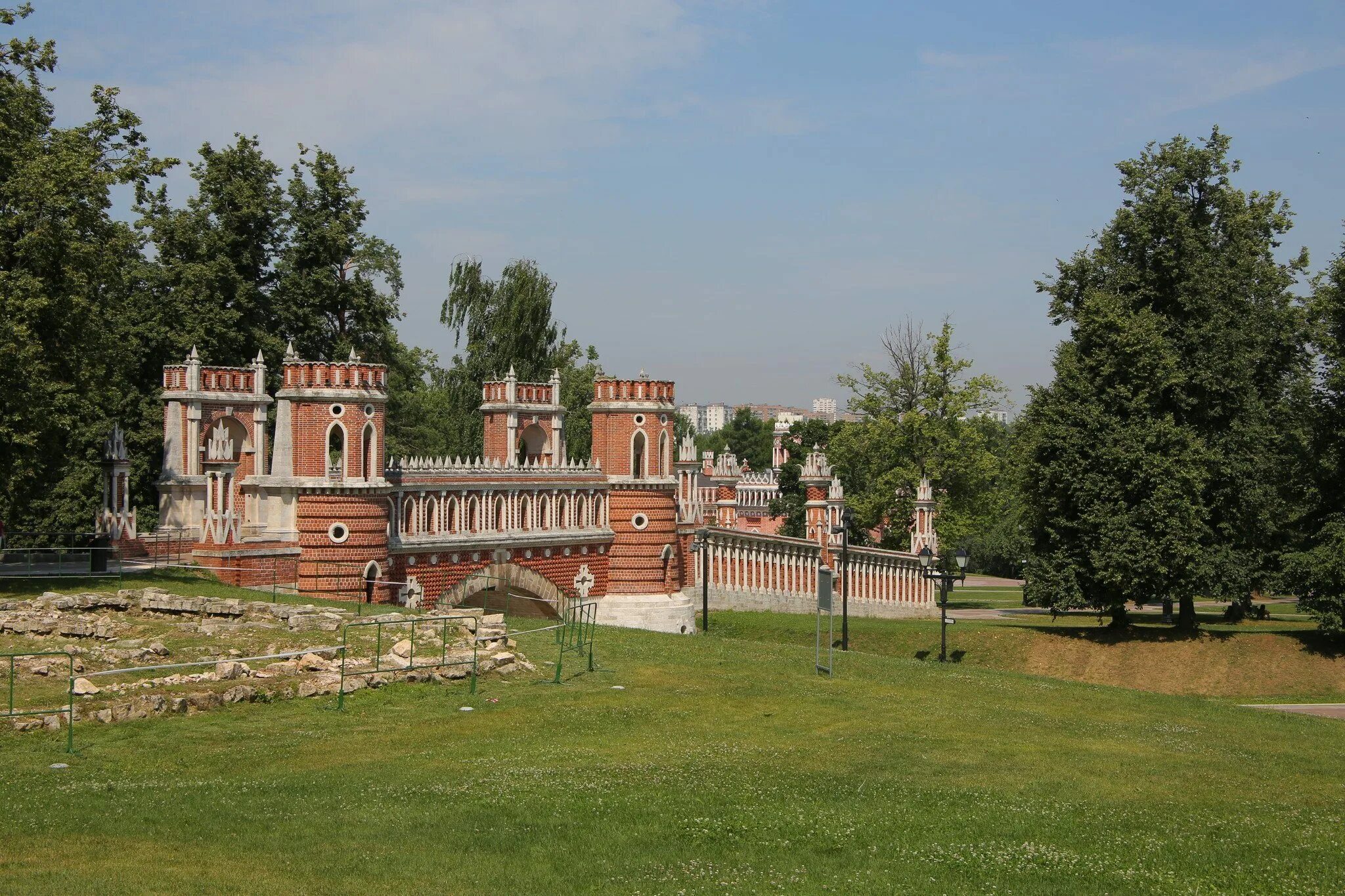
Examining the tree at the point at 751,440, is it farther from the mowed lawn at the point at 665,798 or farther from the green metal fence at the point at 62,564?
the mowed lawn at the point at 665,798

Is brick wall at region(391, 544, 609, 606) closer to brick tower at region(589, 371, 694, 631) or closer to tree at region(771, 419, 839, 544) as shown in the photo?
brick tower at region(589, 371, 694, 631)

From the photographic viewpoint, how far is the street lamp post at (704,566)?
4116 centimetres

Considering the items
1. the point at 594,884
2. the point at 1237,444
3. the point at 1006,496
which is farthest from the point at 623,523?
the point at 594,884

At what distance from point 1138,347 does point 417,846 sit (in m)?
31.8

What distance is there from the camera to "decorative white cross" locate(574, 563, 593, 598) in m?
41.8

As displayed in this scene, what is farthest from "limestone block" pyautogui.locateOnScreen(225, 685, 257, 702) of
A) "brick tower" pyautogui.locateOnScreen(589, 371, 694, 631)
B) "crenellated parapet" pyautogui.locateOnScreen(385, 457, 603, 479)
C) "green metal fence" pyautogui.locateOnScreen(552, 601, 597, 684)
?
"brick tower" pyautogui.locateOnScreen(589, 371, 694, 631)

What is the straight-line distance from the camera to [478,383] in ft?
210

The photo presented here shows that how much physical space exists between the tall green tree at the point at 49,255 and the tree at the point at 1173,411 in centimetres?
2593

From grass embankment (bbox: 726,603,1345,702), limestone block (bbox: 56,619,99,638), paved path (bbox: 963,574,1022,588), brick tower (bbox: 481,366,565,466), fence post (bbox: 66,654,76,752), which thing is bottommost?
grass embankment (bbox: 726,603,1345,702)

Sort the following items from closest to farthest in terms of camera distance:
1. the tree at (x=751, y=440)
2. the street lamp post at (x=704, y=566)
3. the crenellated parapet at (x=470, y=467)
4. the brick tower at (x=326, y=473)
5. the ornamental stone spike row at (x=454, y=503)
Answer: the brick tower at (x=326, y=473), the ornamental stone spike row at (x=454, y=503), the crenellated parapet at (x=470, y=467), the street lamp post at (x=704, y=566), the tree at (x=751, y=440)

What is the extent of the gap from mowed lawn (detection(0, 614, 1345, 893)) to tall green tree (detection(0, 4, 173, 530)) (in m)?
13.6

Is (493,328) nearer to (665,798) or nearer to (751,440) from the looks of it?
(665,798)

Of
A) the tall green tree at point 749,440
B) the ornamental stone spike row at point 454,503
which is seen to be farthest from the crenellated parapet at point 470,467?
the tall green tree at point 749,440

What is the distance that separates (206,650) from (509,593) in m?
16.2
